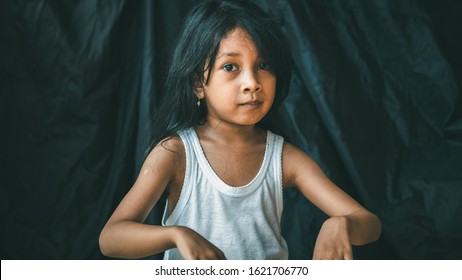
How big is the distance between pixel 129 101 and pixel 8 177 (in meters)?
0.39

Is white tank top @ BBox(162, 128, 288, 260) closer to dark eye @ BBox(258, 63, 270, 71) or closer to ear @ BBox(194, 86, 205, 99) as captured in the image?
ear @ BBox(194, 86, 205, 99)

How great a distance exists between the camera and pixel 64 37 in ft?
5.98

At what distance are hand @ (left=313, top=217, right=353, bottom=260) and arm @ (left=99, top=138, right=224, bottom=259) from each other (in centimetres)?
18

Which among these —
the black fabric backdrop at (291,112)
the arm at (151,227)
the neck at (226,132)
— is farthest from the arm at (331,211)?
the black fabric backdrop at (291,112)

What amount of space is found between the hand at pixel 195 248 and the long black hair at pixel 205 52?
1.20 feet

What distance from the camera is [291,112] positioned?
2.01 meters

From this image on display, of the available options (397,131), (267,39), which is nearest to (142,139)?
(267,39)

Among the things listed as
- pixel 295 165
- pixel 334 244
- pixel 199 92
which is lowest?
pixel 334 244

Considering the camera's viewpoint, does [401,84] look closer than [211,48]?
No

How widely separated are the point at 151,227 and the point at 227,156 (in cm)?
28

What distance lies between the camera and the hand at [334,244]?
A: 124 cm

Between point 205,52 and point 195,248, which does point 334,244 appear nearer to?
point 195,248

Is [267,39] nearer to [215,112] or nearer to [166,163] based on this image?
[215,112]

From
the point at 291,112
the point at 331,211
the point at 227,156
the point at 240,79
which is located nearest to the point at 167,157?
the point at 227,156
